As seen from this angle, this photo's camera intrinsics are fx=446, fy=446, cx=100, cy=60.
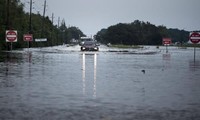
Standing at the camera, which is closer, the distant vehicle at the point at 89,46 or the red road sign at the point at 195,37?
the red road sign at the point at 195,37

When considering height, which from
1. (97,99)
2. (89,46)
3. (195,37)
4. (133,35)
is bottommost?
(97,99)

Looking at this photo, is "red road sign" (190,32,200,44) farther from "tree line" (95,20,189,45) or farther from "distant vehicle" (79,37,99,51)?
"tree line" (95,20,189,45)

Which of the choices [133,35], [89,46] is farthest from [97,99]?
[133,35]

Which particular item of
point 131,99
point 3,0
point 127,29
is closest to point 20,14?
point 3,0

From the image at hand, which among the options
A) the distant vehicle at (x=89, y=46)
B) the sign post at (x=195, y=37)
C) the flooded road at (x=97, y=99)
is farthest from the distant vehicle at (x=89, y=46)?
the flooded road at (x=97, y=99)

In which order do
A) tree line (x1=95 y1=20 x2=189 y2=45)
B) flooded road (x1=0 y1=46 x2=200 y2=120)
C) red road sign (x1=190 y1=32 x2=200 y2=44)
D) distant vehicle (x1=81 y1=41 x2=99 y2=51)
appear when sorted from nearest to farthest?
flooded road (x1=0 y1=46 x2=200 y2=120) < red road sign (x1=190 y1=32 x2=200 y2=44) < distant vehicle (x1=81 y1=41 x2=99 y2=51) < tree line (x1=95 y1=20 x2=189 y2=45)

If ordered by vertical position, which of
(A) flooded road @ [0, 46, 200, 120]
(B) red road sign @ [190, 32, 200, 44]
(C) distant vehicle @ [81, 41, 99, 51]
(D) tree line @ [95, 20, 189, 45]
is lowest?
(A) flooded road @ [0, 46, 200, 120]

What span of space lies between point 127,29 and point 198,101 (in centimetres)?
17346

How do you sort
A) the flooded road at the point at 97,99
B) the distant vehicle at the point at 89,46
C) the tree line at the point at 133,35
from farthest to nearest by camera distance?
1. the tree line at the point at 133,35
2. the distant vehicle at the point at 89,46
3. the flooded road at the point at 97,99

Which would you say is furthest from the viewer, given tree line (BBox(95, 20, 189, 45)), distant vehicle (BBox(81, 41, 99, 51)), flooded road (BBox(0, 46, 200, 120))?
tree line (BBox(95, 20, 189, 45))

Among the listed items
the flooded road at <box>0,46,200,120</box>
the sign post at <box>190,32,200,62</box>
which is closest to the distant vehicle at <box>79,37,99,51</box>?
the sign post at <box>190,32,200,62</box>

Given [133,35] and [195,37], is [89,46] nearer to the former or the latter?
[195,37]

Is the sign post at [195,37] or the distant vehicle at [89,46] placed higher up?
the sign post at [195,37]

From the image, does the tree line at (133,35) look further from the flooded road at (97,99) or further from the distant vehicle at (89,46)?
the flooded road at (97,99)
